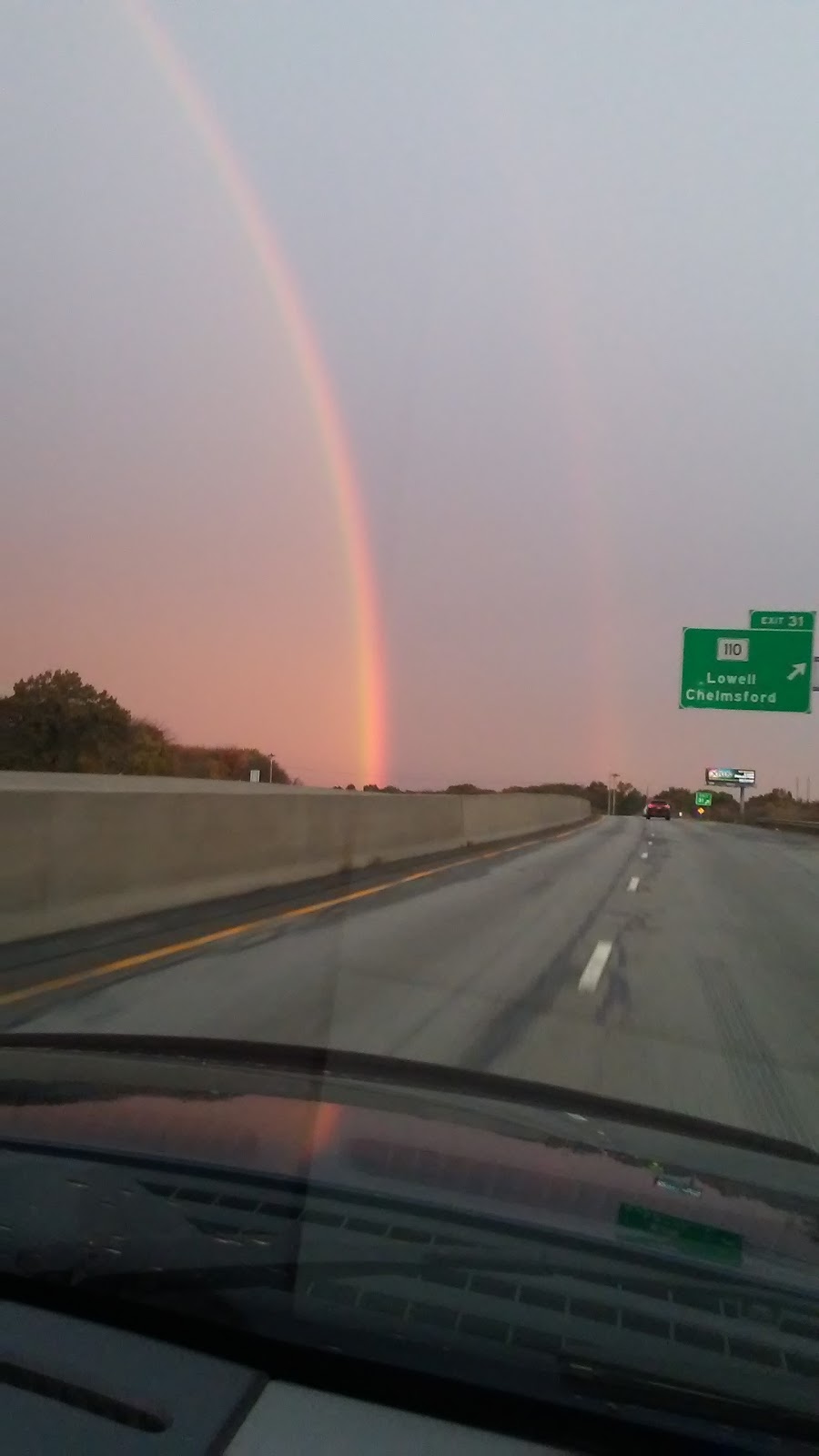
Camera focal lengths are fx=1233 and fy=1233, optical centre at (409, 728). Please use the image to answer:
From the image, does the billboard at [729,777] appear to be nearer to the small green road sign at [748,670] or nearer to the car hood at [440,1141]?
the small green road sign at [748,670]

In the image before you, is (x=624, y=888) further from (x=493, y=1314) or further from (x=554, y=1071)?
(x=493, y=1314)

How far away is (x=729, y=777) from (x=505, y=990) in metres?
109

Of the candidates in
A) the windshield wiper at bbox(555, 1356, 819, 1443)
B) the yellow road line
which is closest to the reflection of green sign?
the windshield wiper at bbox(555, 1356, 819, 1443)

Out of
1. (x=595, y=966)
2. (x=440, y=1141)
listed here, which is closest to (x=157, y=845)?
(x=595, y=966)

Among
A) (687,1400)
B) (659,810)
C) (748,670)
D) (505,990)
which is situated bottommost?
(505,990)

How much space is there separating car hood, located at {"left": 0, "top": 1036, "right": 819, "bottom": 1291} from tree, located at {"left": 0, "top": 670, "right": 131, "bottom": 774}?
6202 centimetres

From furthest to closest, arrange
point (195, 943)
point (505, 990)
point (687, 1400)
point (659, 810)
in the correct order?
point (659, 810) < point (195, 943) < point (505, 990) < point (687, 1400)

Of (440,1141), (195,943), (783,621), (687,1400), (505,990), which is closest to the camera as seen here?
(687,1400)

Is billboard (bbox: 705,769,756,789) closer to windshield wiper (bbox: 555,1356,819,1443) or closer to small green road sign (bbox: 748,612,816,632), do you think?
small green road sign (bbox: 748,612,816,632)

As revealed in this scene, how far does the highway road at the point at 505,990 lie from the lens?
792 centimetres

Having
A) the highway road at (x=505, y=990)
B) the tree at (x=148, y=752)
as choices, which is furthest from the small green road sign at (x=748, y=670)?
the tree at (x=148, y=752)

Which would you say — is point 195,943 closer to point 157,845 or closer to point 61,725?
point 157,845

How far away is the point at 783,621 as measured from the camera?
1342 inches

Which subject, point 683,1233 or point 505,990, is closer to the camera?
point 683,1233
